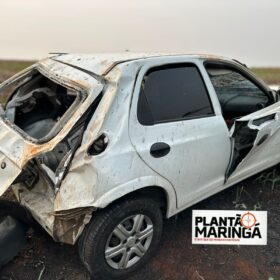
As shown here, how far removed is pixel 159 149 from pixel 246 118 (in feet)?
3.09

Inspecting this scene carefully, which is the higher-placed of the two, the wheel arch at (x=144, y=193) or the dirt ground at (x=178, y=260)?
the wheel arch at (x=144, y=193)

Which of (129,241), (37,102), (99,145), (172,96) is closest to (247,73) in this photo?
(172,96)

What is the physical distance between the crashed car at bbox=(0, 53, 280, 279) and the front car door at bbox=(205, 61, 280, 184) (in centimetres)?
1

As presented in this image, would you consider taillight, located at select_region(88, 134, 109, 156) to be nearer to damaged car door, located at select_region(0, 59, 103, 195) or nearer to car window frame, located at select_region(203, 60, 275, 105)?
damaged car door, located at select_region(0, 59, 103, 195)

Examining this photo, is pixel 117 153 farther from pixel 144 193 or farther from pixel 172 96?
pixel 172 96

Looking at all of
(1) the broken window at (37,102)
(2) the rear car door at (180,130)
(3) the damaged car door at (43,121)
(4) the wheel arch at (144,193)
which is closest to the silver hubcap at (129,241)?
(4) the wheel arch at (144,193)

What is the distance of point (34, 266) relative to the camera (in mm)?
2770

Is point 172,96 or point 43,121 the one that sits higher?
point 172,96

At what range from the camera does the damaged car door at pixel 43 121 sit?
7.45ft

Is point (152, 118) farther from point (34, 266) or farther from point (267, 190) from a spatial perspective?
point (267, 190)

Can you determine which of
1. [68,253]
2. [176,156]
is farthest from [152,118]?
[68,253]

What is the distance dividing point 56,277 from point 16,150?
1080 millimetres

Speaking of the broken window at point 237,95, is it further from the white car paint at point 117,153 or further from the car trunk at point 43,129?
the car trunk at point 43,129

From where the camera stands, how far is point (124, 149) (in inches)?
90.6
